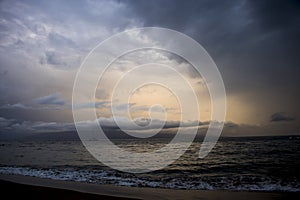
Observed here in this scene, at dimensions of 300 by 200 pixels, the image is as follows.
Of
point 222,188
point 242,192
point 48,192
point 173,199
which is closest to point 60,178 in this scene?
point 48,192

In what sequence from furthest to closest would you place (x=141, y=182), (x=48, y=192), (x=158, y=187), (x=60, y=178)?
(x=60, y=178)
(x=141, y=182)
(x=158, y=187)
(x=48, y=192)

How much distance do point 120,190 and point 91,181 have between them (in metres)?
3.49

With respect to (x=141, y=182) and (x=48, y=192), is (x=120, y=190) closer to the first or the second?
(x=141, y=182)

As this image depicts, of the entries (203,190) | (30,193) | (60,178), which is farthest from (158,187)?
(60,178)

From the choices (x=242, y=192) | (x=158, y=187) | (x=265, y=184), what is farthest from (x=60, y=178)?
(x=265, y=184)

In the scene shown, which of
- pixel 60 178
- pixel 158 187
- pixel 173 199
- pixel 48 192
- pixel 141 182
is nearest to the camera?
pixel 173 199

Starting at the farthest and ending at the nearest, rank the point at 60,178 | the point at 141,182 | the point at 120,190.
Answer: the point at 60,178 < the point at 141,182 < the point at 120,190

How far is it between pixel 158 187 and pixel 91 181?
Result: 477cm

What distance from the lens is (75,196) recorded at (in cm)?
960

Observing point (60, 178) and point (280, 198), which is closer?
point (280, 198)

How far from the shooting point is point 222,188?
469 inches

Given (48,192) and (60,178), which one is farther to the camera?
(60,178)

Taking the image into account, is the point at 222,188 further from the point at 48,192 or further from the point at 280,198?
the point at 48,192

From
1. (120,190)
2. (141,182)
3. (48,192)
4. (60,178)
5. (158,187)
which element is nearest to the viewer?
(48,192)
